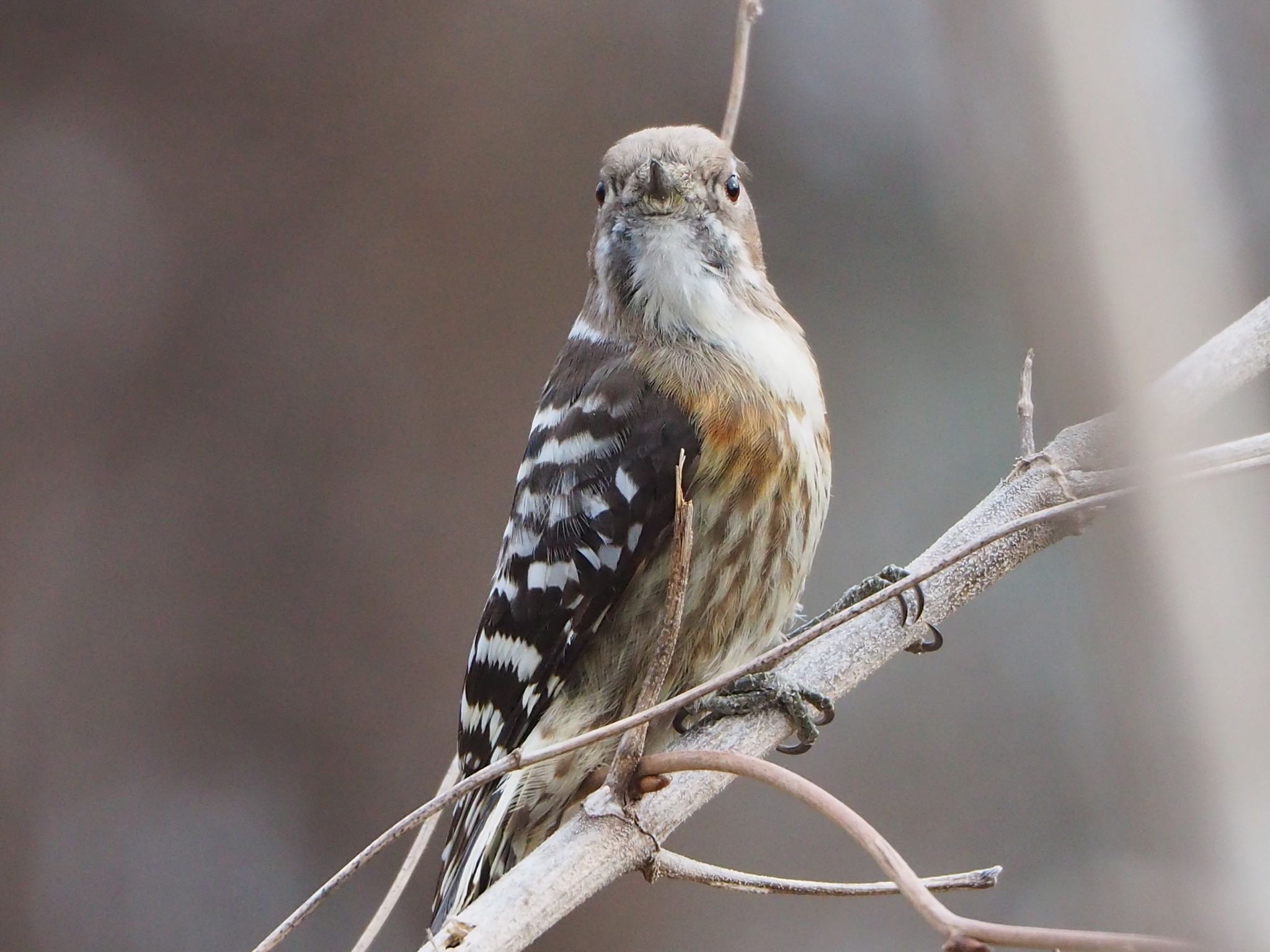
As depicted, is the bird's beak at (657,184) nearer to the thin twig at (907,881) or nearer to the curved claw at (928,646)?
the curved claw at (928,646)

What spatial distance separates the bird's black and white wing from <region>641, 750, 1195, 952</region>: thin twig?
551 mm

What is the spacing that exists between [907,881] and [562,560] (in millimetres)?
971

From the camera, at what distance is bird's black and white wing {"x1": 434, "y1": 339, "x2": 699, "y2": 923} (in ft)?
5.76

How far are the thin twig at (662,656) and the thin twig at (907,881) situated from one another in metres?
0.02

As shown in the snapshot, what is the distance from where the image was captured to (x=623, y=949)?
3.08 metres

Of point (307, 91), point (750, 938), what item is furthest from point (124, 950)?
point (307, 91)

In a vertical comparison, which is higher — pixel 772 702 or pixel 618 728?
pixel 772 702

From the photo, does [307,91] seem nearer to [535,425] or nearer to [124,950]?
[535,425]

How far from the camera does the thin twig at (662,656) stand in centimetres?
111

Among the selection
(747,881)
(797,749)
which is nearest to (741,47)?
(797,749)

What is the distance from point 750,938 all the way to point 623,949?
0.32 m

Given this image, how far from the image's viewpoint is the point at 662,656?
1156 mm

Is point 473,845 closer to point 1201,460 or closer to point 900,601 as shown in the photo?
point 900,601

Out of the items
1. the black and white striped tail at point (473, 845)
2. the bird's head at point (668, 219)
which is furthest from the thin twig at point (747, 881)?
the bird's head at point (668, 219)
